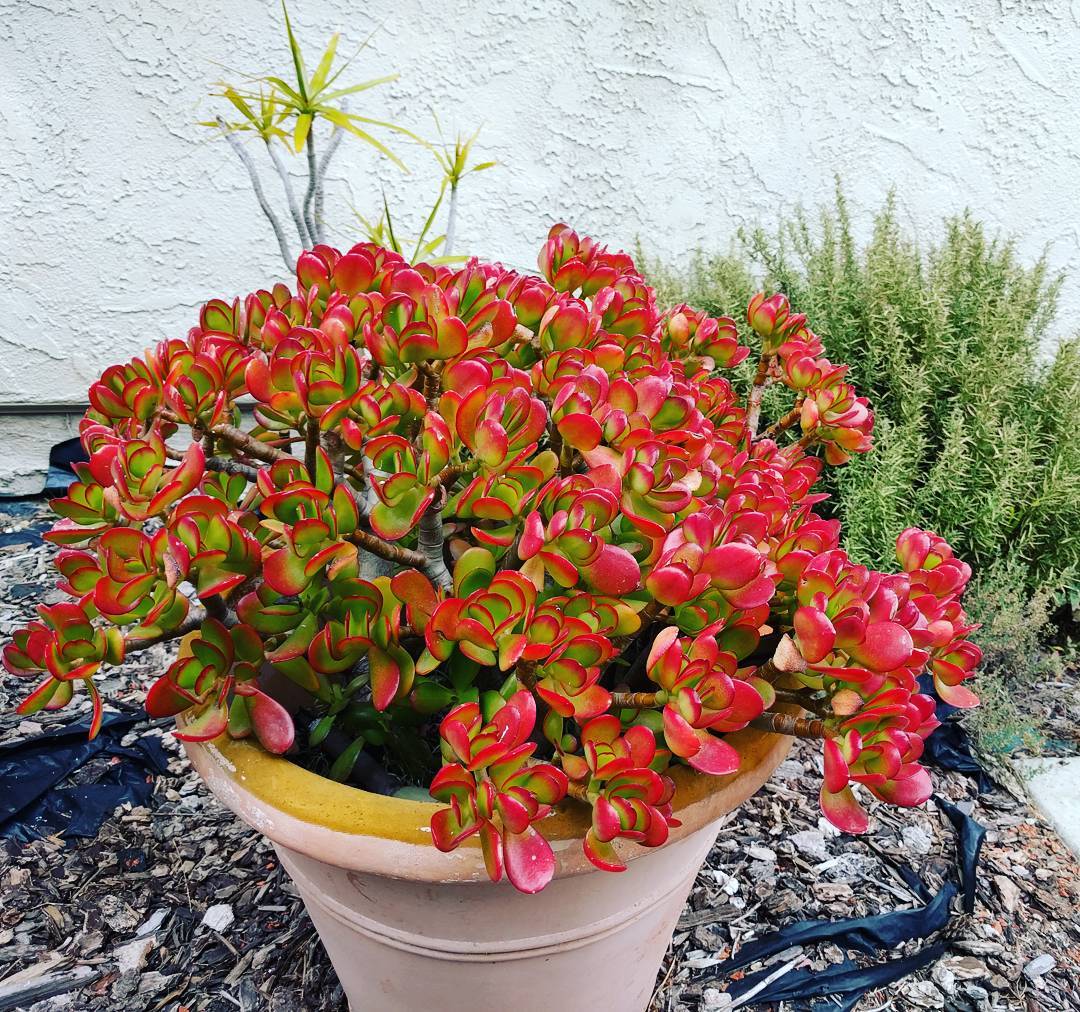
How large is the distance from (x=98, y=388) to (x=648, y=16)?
2.62 meters

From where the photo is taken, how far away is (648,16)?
Answer: 2.86 meters

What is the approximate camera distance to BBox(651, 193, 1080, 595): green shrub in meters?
2.10

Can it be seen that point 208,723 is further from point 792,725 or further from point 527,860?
point 792,725

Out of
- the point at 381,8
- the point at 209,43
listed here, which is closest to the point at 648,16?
the point at 381,8

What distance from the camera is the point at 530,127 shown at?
294cm

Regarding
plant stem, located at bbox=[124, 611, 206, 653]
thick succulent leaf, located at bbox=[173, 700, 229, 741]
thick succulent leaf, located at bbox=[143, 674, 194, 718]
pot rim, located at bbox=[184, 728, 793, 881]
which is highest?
plant stem, located at bbox=[124, 611, 206, 653]

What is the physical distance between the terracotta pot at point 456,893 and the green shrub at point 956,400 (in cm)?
122

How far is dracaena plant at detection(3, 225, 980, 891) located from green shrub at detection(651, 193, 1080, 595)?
121 cm

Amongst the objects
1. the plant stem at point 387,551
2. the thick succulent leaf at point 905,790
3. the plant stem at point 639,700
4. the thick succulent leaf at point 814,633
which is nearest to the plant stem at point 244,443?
the plant stem at point 387,551

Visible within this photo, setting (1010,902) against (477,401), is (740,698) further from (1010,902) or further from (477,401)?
(1010,902)

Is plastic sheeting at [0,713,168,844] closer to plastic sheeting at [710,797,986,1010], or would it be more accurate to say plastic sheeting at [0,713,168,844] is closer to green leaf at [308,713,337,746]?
green leaf at [308,713,337,746]

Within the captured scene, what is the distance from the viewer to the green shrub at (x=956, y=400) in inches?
82.7

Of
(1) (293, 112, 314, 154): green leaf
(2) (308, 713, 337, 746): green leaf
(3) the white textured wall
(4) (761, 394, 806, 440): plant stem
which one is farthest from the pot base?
(3) the white textured wall

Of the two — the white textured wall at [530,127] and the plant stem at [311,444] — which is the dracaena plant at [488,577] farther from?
the white textured wall at [530,127]
